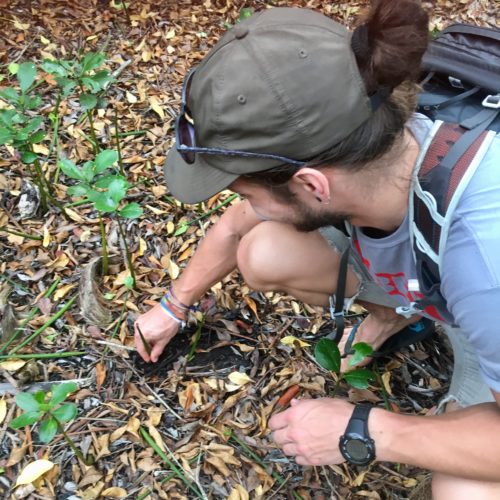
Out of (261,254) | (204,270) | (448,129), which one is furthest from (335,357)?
(448,129)

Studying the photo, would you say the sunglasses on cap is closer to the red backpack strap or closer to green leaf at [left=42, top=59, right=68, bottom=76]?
the red backpack strap

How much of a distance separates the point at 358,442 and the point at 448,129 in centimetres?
72

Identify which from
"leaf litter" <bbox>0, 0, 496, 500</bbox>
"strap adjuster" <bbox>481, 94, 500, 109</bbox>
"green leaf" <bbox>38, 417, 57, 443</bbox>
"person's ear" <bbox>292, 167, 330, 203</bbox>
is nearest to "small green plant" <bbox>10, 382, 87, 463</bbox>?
"green leaf" <bbox>38, 417, 57, 443</bbox>

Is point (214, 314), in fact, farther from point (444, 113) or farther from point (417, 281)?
point (444, 113)

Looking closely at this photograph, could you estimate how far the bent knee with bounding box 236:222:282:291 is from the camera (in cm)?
167

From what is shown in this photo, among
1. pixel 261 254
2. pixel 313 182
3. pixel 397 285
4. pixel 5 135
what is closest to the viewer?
pixel 313 182

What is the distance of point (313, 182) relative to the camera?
1201 millimetres

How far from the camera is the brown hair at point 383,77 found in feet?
3.57

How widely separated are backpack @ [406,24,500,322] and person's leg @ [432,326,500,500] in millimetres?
288

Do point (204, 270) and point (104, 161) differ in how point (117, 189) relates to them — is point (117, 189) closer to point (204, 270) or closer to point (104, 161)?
point (104, 161)

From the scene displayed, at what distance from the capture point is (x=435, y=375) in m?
1.97

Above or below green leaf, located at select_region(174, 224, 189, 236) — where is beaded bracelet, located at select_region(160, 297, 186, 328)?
above

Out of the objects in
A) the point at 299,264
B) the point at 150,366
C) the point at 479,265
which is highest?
the point at 479,265

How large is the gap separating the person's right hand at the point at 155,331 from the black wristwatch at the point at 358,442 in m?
0.69
